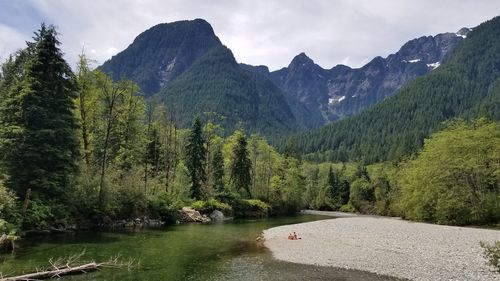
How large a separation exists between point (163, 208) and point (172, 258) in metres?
24.9

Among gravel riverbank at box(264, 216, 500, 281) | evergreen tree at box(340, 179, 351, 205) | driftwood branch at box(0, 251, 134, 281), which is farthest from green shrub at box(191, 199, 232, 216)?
evergreen tree at box(340, 179, 351, 205)

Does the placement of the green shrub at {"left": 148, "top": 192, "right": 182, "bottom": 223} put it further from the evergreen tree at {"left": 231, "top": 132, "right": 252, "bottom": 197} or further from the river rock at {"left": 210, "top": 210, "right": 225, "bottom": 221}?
the evergreen tree at {"left": 231, "top": 132, "right": 252, "bottom": 197}

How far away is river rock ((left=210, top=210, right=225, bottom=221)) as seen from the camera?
57537mm

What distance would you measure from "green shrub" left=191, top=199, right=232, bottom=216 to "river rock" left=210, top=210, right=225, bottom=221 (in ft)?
2.66

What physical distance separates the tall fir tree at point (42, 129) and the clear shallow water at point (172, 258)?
4.83 m

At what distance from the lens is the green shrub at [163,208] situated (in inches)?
1825

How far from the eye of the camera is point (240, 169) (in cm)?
7244

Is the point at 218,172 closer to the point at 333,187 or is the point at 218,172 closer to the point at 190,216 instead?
the point at 190,216

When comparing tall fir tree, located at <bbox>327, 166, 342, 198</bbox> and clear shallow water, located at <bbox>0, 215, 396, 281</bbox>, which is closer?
clear shallow water, located at <bbox>0, 215, 396, 281</bbox>

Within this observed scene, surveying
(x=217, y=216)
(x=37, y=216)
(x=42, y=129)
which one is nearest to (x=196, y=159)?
(x=217, y=216)

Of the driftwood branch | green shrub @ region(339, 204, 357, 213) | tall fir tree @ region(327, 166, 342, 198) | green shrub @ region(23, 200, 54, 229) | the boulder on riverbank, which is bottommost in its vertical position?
green shrub @ region(339, 204, 357, 213)

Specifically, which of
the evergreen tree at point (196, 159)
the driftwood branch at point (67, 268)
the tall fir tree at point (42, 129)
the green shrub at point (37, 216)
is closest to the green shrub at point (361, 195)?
the evergreen tree at point (196, 159)

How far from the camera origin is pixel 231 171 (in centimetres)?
7406

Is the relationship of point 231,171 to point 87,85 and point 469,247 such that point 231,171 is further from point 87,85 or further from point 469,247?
point 469,247
